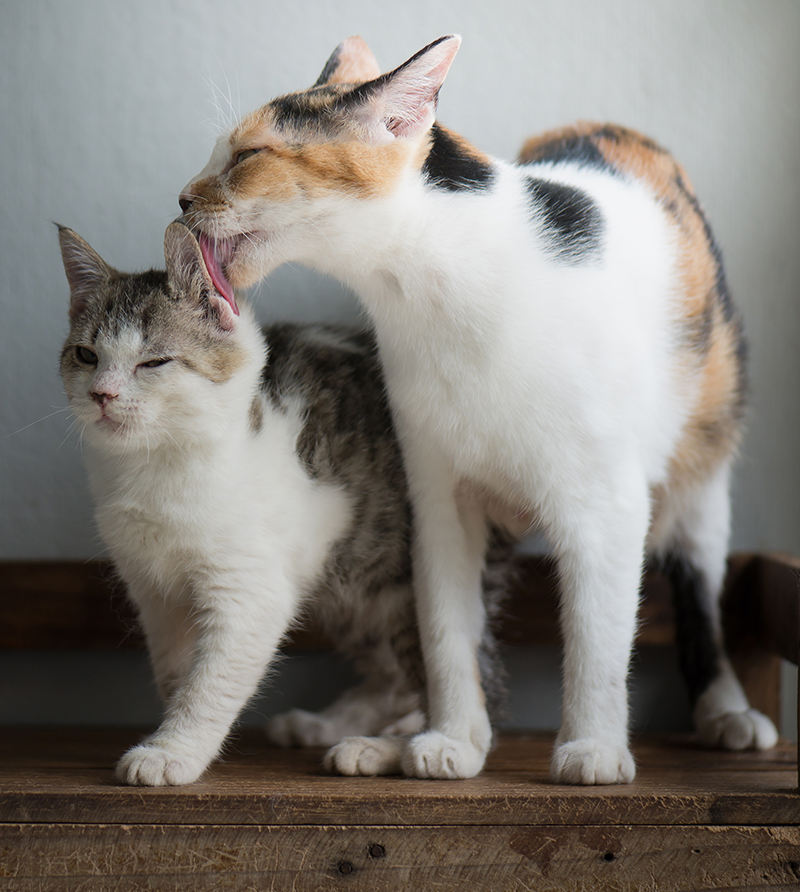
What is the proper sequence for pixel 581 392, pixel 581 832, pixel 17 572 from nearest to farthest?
pixel 581 832
pixel 581 392
pixel 17 572

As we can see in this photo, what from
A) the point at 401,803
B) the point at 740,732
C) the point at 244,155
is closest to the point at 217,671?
the point at 401,803

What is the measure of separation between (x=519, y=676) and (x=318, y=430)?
598 millimetres

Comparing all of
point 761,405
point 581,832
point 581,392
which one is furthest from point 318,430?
point 761,405

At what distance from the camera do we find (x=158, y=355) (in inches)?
36.6

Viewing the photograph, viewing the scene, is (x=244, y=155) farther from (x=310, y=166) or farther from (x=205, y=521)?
(x=205, y=521)

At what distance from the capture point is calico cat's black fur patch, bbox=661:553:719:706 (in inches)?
48.0

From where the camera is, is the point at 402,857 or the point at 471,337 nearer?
the point at 402,857

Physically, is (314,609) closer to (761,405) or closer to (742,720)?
(742,720)

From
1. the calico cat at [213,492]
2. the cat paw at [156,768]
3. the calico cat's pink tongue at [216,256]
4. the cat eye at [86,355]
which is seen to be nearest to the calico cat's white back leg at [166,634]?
the calico cat at [213,492]

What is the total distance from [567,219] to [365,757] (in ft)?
2.15

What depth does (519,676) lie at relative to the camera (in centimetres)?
139

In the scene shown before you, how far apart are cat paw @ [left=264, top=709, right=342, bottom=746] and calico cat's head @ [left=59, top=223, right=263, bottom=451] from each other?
1.57ft

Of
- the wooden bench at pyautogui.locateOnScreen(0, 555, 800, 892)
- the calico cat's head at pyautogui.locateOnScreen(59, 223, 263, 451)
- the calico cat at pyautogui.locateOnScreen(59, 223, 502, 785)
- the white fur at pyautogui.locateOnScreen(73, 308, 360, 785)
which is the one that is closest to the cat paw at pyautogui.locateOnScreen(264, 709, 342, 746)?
the calico cat at pyautogui.locateOnScreen(59, 223, 502, 785)

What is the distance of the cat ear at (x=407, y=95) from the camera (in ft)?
2.74
